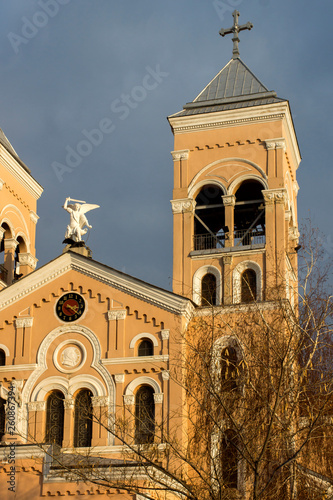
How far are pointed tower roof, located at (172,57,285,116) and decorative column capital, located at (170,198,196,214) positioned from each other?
167 inches

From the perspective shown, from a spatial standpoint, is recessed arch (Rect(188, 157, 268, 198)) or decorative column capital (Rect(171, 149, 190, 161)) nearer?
recessed arch (Rect(188, 157, 268, 198))

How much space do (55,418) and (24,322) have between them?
3961mm

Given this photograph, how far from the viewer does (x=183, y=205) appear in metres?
40.5

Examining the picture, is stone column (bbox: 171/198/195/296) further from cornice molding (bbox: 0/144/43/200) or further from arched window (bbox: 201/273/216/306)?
cornice molding (bbox: 0/144/43/200)

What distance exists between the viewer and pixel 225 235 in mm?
39594

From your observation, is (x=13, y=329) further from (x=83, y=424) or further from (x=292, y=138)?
(x=292, y=138)

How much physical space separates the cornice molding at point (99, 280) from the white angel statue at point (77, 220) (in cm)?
146

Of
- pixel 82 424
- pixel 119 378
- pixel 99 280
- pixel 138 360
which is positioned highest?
pixel 99 280

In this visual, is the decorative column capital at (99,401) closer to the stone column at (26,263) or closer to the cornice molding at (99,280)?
the cornice molding at (99,280)

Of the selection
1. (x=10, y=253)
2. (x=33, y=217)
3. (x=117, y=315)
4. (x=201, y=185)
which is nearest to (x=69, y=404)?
(x=117, y=315)

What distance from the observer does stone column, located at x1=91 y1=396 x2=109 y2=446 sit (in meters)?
34.5

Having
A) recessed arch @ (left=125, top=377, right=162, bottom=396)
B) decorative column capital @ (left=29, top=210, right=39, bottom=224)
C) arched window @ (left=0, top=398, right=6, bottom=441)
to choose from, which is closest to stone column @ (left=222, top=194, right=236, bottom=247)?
recessed arch @ (left=125, top=377, right=162, bottom=396)

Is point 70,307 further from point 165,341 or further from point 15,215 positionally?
point 15,215

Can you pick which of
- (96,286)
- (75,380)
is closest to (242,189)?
(96,286)
